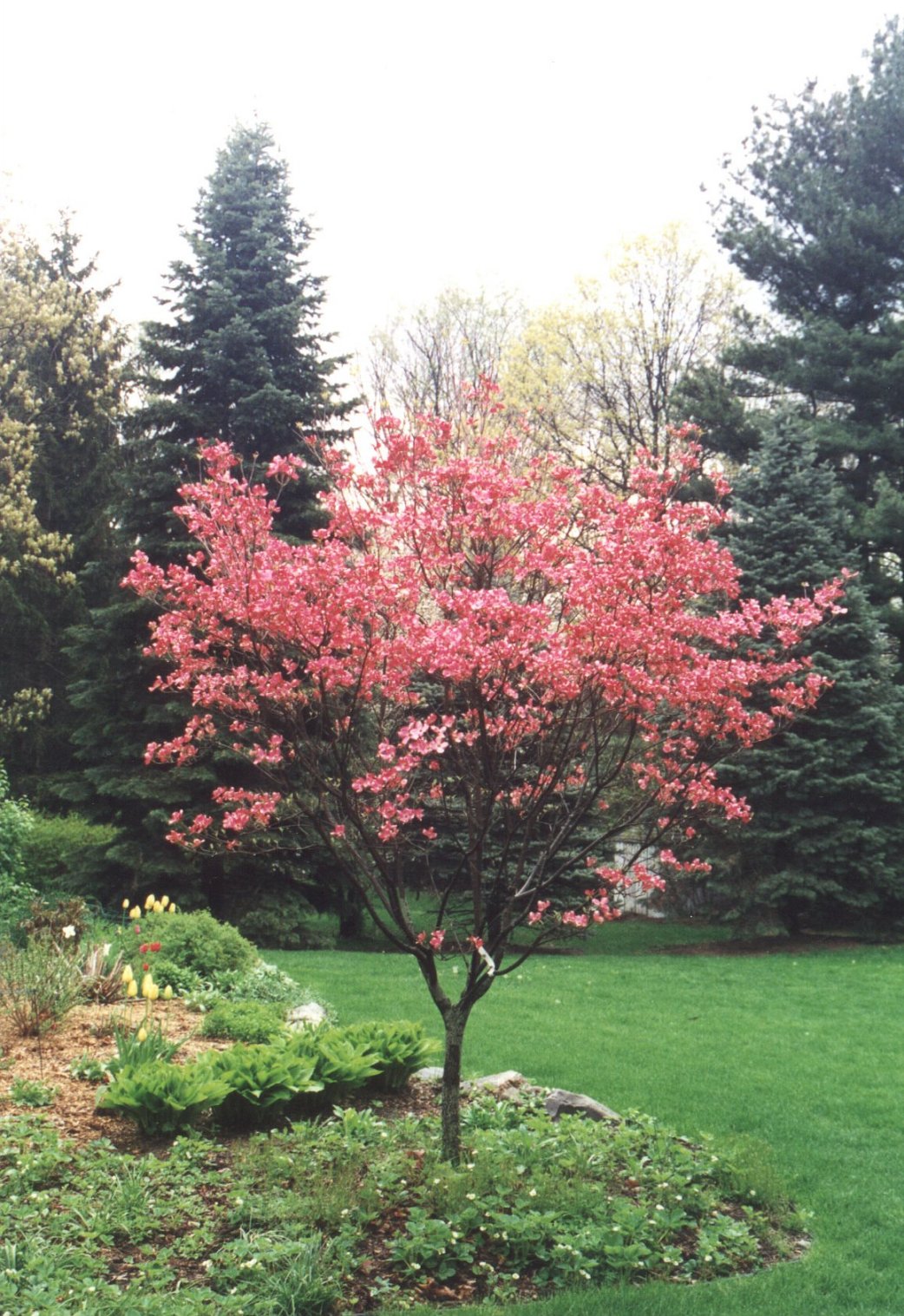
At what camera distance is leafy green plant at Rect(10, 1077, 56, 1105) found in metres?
4.73

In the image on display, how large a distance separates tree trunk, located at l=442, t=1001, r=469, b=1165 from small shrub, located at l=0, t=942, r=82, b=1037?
8.74 feet

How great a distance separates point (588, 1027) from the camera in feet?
25.1

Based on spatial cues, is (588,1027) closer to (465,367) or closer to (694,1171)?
(694,1171)

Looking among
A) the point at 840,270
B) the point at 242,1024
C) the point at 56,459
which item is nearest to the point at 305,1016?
the point at 242,1024

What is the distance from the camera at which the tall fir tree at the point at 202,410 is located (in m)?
12.8

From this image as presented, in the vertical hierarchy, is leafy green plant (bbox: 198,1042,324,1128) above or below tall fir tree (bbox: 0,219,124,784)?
below

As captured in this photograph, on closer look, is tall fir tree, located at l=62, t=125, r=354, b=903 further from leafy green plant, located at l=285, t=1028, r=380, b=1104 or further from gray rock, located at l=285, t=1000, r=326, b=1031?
leafy green plant, located at l=285, t=1028, r=380, b=1104

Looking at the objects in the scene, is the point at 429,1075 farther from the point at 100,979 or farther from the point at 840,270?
the point at 840,270

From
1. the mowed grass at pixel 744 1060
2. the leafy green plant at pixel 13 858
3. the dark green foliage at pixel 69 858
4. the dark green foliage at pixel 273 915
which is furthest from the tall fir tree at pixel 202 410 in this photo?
the mowed grass at pixel 744 1060

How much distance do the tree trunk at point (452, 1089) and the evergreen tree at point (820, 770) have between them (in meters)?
8.49

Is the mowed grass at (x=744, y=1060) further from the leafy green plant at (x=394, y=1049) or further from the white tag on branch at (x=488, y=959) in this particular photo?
the white tag on branch at (x=488, y=959)

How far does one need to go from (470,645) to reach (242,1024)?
312 centimetres

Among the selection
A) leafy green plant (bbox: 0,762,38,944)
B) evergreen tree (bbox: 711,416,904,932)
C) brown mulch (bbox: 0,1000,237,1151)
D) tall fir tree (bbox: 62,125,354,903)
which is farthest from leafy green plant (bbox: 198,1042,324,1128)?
evergreen tree (bbox: 711,416,904,932)

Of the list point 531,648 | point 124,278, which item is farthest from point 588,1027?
point 124,278
